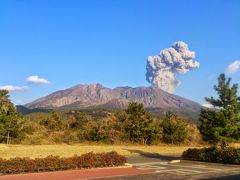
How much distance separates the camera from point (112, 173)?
1942cm

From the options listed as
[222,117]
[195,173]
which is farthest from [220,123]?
[195,173]

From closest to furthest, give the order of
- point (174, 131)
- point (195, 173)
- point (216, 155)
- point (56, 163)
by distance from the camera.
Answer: point (195, 173), point (56, 163), point (216, 155), point (174, 131)

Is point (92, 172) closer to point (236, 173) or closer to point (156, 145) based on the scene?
point (236, 173)

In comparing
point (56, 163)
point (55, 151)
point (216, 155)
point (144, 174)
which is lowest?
point (144, 174)

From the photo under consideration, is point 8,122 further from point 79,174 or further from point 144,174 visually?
point 144,174

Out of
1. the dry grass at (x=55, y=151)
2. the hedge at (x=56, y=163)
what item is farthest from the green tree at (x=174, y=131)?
the hedge at (x=56, y=163)

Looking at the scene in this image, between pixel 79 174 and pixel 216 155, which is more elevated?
pixel 216 155

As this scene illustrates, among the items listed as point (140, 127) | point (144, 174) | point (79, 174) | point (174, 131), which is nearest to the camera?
point (79, 174)

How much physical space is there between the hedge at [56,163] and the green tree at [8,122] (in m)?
19.4

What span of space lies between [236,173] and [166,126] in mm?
25348

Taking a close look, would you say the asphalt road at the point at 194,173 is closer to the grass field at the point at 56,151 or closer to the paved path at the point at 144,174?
the paved path at the point at 144,174

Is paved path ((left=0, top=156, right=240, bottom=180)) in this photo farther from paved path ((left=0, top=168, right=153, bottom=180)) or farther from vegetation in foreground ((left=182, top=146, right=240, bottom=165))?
vegetation in foreground ((left=182, top=146, right=240, bottom=165))

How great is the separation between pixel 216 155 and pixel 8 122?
21.9 meters

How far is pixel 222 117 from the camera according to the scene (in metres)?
25.5
